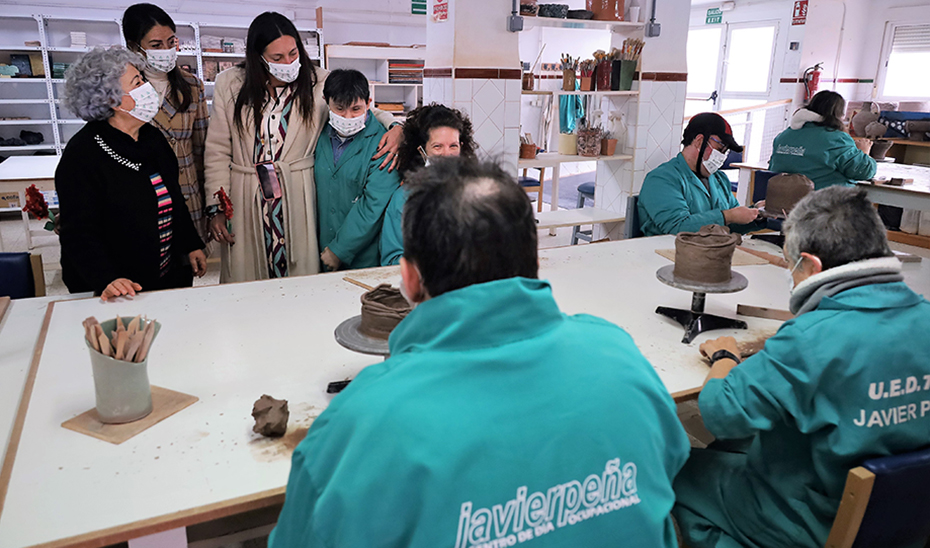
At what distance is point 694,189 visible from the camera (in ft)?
10.8

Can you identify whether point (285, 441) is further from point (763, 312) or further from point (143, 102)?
point (763, 312)

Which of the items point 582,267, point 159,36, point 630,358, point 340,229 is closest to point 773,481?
point 630,358

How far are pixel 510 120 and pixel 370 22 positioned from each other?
205 inches

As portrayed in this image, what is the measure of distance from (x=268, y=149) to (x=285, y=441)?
167 cm

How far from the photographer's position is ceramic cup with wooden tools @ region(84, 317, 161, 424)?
1311mm

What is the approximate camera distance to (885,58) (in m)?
9.23

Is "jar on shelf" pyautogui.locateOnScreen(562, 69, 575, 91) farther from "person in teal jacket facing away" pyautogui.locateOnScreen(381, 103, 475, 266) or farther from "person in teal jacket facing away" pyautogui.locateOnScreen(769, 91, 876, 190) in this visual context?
"person in teal jacket facing away" pyautogui.locateOnScreen(381, 103, 475, 266)

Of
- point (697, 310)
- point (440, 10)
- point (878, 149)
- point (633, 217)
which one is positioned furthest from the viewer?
point (878, 149)

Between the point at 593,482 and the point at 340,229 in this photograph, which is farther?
the point at 340,229

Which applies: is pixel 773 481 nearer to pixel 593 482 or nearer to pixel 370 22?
pixel 593 482

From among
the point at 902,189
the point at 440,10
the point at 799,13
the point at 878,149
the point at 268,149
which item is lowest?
the point at 902,189

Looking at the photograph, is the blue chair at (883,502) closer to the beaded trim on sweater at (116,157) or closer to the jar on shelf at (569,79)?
the beaded trim on sweater at (116,157)

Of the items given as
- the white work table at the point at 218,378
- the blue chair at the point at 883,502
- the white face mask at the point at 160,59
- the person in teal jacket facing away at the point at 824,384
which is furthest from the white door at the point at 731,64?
the blue chair at the point at 883,502

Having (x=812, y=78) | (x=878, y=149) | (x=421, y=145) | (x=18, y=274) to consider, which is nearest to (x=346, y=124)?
(x=421, y=145)
